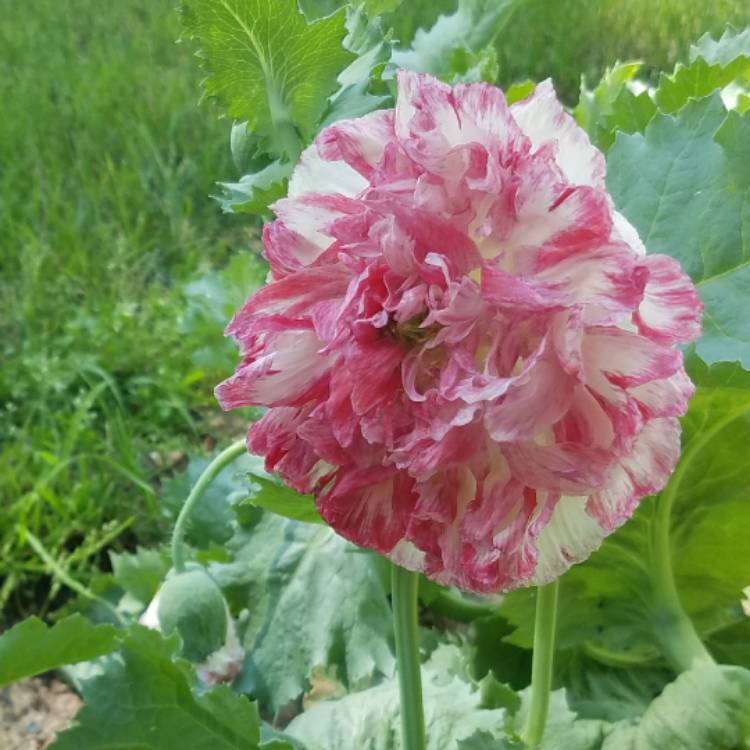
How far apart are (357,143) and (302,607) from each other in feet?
1.16

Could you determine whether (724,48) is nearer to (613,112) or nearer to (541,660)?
(613,112)

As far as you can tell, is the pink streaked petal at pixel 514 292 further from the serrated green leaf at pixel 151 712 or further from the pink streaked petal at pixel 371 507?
the serrated green leaf at pixel 151 712

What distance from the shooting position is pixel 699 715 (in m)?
0.54

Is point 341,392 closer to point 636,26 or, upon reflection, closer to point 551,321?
point 551,321

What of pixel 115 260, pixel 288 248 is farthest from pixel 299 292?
pixel 115 260

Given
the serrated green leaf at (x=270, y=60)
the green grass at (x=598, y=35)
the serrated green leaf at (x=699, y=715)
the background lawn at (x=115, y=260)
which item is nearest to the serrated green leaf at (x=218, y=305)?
the background lawn at (x=115, y=260)

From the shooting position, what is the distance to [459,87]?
0.36 meters

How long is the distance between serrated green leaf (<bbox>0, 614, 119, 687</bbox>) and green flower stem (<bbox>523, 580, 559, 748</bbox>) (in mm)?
192

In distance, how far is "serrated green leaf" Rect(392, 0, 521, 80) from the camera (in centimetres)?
68

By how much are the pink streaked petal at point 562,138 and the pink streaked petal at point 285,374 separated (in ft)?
0.32

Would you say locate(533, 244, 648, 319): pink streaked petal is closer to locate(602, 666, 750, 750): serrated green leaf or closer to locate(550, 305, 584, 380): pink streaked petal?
locate(550, 305, 584, 380): pink streaked petal

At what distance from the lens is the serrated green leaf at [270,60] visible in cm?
48

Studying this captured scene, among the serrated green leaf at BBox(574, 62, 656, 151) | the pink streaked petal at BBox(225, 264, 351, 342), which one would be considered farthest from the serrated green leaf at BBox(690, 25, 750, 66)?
the pink streaked petal at BBox(225, 264, 351, 342)

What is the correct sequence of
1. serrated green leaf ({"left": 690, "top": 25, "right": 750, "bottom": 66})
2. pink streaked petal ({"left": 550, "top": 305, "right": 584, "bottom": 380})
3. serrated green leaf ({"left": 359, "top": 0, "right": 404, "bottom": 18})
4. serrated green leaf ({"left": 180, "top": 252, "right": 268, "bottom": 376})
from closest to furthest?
1. pink streaked petal ({"left": 550, "top": 305, "right": 584, "bottom": 380})
2. serrated green leaf ({"left": 359, "top": 0, "right": 404, "bottom": 18})
3. serrated green leaf ({"left": 690, "top": 25, "right": 750, "bottom": 66})
4. serrated green leaf ({"left": 180, "top": 252, "right": 268, "bottom": 376})
